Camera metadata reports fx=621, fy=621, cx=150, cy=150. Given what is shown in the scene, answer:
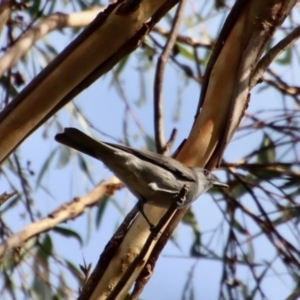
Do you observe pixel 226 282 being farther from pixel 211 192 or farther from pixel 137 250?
pixel 137 250

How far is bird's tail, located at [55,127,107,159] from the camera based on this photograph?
211 centimetres

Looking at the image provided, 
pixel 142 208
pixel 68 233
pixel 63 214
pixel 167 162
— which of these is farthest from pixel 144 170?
pixel 68 233

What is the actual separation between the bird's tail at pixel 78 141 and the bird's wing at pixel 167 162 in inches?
2.5

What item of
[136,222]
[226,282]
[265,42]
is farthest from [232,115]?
[226,282]

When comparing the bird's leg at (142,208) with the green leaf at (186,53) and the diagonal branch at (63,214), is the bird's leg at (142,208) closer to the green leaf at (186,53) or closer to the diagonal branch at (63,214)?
the diagonal branch at (63,214)

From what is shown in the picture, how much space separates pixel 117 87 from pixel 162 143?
1983 mm

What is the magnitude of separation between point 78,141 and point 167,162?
0.32m

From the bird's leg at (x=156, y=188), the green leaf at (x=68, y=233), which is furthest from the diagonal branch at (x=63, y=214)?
the bird's leg at (x=156, y=188)

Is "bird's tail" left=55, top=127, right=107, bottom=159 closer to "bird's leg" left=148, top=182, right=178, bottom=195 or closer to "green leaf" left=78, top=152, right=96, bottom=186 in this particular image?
"bird's leg" left=148, top=182, right=178, bottom=195

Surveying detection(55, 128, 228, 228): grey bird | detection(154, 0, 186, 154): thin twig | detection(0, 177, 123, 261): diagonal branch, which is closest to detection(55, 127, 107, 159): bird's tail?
detection(55, 128, 228, 228): grey bird

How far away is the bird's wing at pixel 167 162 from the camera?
2166 mm

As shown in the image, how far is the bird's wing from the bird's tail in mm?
63

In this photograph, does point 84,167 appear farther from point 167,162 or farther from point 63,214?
point 167,162

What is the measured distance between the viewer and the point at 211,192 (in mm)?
3816
